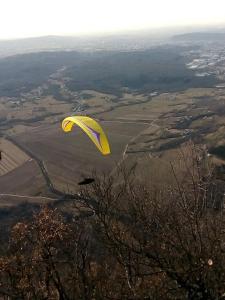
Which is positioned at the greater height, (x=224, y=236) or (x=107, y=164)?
(x=224, y=236)

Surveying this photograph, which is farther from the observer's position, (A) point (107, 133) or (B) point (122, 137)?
(A) point (107, 133)

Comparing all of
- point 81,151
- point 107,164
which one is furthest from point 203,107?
point 107,164

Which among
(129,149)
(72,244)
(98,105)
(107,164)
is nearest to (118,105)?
(98,105)

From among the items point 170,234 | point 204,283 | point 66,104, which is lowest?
point 66,104

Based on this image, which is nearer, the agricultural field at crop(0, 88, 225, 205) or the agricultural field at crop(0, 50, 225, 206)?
the agricultural field at crop(0, 50, 225, 206)

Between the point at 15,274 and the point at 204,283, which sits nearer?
the point at 204,283

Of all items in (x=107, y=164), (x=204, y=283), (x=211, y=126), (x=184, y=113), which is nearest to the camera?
(x=204, y=283)

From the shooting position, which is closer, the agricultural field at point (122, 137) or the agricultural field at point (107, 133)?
the agricultural field at point (107, 133)

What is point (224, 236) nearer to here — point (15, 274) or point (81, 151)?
point (15, 274)

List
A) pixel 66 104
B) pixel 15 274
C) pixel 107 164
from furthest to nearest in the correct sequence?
pixel 66 104
pixel 107 164
pixel 15 274
